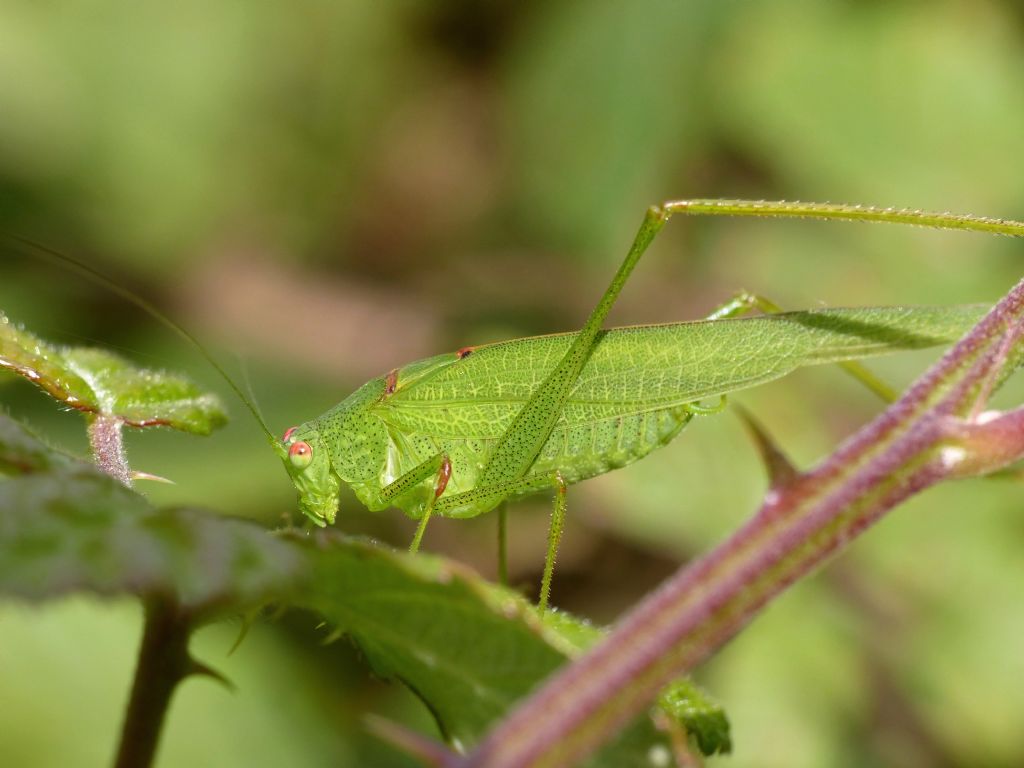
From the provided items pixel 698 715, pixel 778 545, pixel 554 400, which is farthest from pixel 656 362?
pixel 778 545

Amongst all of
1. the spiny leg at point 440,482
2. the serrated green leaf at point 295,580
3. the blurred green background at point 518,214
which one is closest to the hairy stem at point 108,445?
the serrated green leaf at point 295,580

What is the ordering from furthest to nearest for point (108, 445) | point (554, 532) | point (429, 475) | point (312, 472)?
point (312, 472)
point (429, 475)
point (554, 532)
point (108, 445)

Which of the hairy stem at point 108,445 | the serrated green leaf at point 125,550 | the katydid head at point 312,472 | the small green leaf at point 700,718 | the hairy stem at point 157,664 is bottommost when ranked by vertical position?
the katydid head at point 312,472

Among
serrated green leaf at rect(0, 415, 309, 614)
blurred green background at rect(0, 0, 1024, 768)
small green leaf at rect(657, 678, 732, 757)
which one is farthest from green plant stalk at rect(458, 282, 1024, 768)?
blurred green background at rect(0, 0, 1024, 768)

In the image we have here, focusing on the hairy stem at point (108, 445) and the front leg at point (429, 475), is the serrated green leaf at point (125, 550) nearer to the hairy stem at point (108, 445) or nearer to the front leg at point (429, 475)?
the hairy stem at point (108, 445)

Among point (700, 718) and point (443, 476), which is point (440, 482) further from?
point (700, 718)
